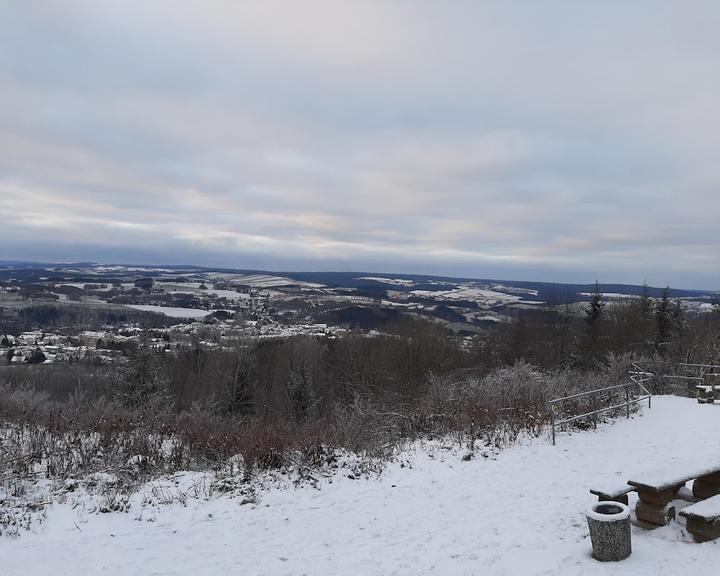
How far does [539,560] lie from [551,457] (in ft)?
16.5

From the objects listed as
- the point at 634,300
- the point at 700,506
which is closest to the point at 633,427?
the point at 700,506

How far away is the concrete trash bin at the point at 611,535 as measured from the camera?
5.27 metres

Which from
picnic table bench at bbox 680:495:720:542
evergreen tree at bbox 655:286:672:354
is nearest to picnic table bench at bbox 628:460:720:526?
picnic table bench at bbox 680:495:720:542

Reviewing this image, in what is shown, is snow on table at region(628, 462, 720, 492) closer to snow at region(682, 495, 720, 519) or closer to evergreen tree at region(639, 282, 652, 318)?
snow at region(682, 495, 720, 519)

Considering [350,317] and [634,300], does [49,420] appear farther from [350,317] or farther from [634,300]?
[350,317]

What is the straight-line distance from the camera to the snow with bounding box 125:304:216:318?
112m

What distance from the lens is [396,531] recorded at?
23.6ft

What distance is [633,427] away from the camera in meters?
12.7

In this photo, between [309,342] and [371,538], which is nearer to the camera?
[371,538]

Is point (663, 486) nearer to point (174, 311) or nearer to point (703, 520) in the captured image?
point (703, 520)

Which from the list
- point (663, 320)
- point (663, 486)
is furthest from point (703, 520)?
point (663, 320)

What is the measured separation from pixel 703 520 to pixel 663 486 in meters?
0.47

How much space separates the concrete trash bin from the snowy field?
10cm

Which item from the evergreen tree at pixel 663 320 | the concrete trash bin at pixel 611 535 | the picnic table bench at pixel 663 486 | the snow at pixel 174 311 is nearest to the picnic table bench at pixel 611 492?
the picnic table bench at pixel 663 486
